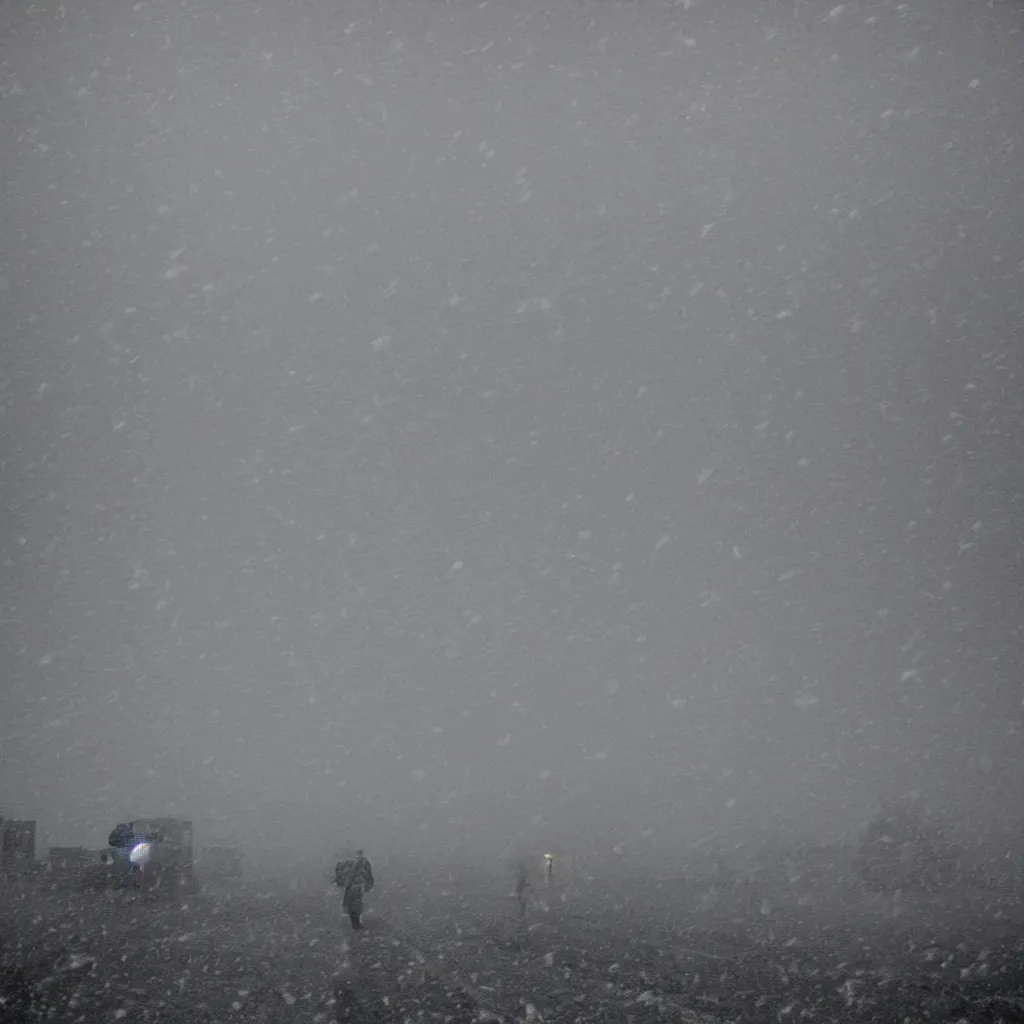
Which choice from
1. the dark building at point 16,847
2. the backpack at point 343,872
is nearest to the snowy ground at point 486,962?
the backpack at point 343,872

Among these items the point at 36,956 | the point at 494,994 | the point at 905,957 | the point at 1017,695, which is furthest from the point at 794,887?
the point at 1017,695

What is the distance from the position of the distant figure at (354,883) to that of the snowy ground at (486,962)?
1.34ft

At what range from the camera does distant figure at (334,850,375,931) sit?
602 inches

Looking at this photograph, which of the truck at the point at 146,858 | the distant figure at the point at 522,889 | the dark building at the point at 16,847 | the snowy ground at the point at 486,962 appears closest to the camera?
the snowy ground at the point at 486,962

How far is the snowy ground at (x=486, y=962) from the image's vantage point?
11180 mm

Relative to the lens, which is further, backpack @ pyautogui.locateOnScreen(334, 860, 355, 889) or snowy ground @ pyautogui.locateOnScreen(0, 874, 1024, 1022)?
backpack @ pyautogui.locateOnScreen(334, 860, 355, 889)

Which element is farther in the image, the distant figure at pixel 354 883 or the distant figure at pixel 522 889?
the distant figure at pixel 522 889

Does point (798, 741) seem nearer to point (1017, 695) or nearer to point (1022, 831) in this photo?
point (1017, 695)

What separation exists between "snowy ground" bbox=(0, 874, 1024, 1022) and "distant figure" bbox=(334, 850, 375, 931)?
1.34ft

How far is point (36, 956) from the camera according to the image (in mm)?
12148

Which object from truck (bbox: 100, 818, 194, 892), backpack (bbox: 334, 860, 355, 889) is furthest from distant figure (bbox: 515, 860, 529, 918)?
truck (bbox: 100, 818, 194, 892)

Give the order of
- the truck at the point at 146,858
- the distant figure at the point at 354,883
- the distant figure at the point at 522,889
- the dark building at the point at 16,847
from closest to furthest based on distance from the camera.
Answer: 1. the distant figure at the point at 354,883
2. the truck at the point at 146,858
3. the distant figure at the point at 522,889
4. the dark building at the point at 16,847

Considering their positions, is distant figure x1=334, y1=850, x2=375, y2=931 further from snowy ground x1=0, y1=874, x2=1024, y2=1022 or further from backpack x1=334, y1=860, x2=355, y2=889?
snowy ground x1=0, y1=874, x2=1024, y2=1022

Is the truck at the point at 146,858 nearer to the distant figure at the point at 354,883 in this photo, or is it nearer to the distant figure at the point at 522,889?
the distant figure at the point at 354,883
